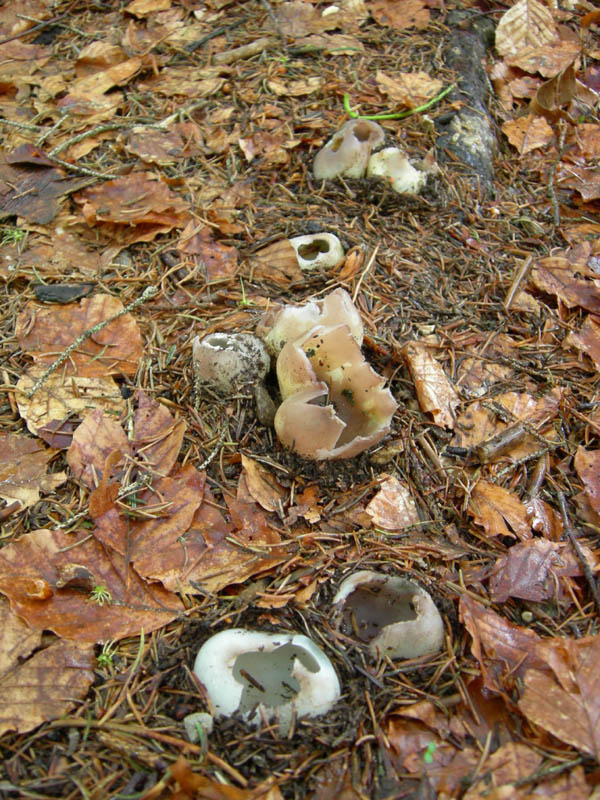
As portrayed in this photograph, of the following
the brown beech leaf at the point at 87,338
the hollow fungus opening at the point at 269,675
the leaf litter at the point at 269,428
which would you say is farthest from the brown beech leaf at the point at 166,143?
the hollow fungus opening at the point at 269,675

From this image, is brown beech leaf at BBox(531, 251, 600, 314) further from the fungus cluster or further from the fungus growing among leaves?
the fungus growing among leaves

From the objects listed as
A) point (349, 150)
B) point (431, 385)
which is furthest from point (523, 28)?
point (431, 385)

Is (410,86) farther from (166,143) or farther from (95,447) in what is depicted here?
(95,447)

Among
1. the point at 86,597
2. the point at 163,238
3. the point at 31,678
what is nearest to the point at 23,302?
the point at 163,238

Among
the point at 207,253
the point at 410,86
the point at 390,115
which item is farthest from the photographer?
the point at 410,86

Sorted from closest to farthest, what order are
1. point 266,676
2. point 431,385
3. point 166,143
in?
point 266,676
point 431,385
point 166,143

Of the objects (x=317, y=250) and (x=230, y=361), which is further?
(x=317, y=250)

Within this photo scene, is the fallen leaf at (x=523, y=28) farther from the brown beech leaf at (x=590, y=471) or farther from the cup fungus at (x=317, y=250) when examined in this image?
the brown beech leaf at (x=590, y=471)
